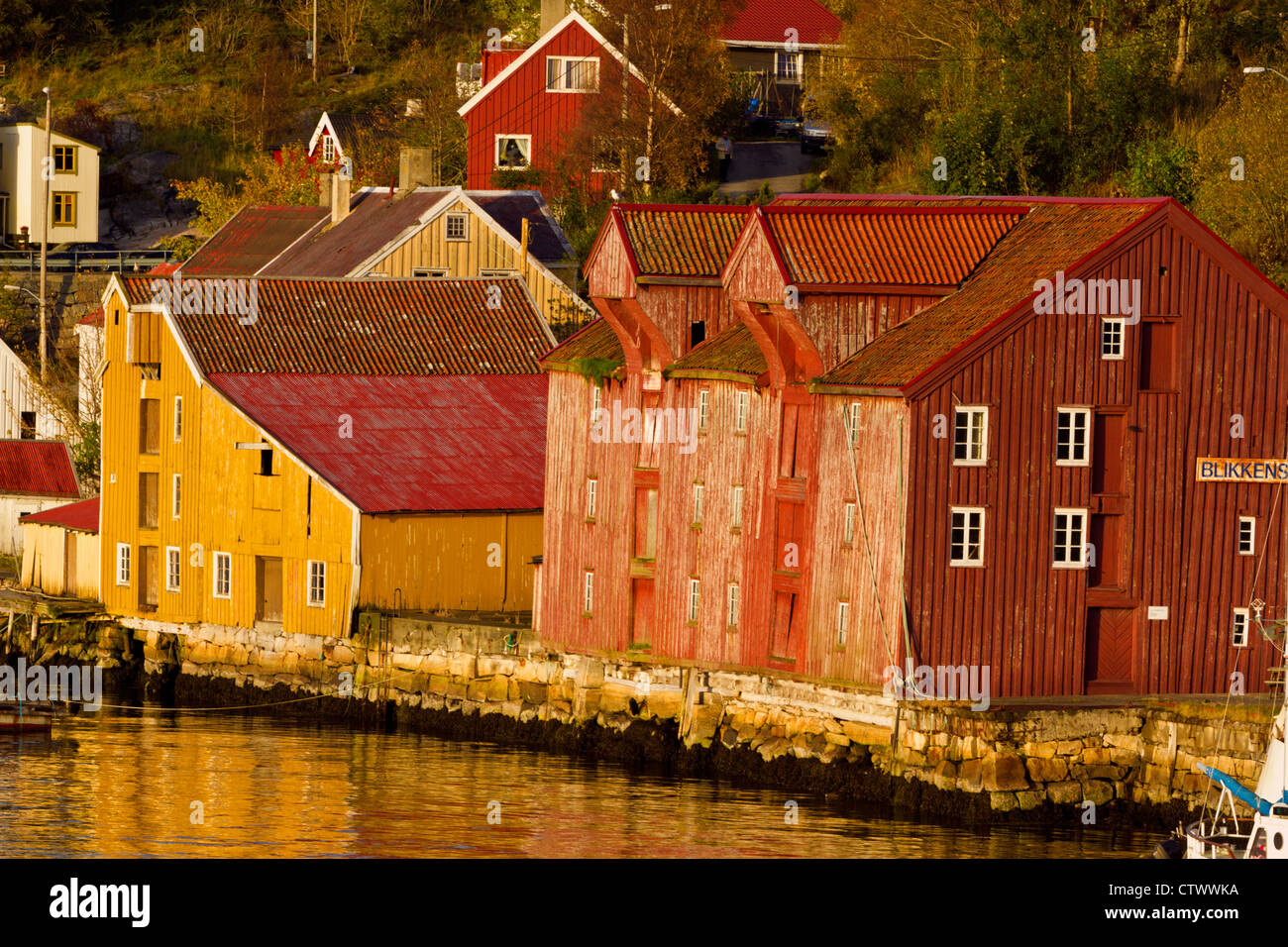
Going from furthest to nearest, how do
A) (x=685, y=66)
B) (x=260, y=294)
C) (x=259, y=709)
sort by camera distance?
(x=685, y=66) < (x=260, y=294) < (x=259, y=709)

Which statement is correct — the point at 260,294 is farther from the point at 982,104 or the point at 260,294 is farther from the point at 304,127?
the point at 304,127

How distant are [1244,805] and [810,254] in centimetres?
1396

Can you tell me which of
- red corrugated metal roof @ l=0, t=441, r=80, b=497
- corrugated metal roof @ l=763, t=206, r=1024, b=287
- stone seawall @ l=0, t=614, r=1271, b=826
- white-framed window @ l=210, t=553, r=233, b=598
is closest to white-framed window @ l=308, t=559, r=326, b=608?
stone seawall @ l=0, t=614, r=1271, b=826

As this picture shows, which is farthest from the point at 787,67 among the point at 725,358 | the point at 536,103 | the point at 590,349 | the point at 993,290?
the point at 993,290

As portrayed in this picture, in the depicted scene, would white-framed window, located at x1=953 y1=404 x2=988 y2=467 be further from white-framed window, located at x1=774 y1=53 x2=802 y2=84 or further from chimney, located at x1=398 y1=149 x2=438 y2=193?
white-framed window, located at x1=774 y1=53 x2=802 y2=84

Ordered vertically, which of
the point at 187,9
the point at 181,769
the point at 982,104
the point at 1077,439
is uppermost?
the point at 187,9

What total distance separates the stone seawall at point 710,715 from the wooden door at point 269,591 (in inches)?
25.2

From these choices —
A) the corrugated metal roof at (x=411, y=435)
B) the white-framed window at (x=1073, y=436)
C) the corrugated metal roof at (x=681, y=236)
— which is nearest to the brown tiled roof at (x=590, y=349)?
the corrugated metal roof at (x=681, y=236)

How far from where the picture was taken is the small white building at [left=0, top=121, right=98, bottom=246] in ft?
408

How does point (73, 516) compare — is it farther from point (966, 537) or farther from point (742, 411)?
point (966, 537)

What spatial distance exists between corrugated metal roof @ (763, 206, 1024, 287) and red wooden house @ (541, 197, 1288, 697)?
54 mm

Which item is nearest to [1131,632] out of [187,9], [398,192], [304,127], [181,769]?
[181,769]

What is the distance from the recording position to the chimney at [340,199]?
93188mm

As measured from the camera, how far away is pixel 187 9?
148 m
